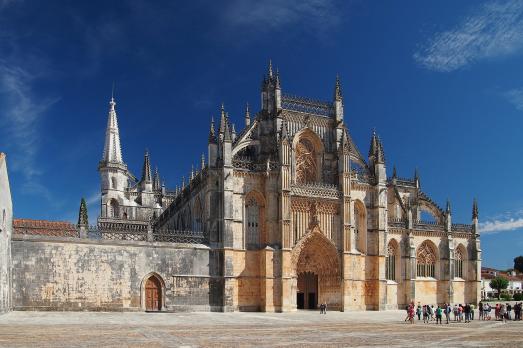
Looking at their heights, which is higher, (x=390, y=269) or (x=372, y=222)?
(x=372, y=222)

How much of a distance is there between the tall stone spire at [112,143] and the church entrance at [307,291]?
3349 centimetres

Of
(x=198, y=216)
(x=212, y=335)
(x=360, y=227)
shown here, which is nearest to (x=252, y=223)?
(x=198, y=216)

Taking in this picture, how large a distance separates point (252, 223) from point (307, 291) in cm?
890

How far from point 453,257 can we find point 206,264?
2926cm

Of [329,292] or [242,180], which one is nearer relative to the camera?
[242,180]

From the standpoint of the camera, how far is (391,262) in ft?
181

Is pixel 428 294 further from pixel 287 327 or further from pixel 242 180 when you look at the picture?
pixel 287 327

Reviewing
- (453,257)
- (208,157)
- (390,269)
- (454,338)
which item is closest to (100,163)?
(208,157)

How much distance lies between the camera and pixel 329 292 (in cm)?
4784

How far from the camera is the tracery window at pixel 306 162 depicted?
49250 mm

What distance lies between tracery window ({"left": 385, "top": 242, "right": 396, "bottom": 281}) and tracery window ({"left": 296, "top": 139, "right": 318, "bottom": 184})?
1190 centimetres

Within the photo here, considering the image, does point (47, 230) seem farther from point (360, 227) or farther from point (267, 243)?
point (360, 227)

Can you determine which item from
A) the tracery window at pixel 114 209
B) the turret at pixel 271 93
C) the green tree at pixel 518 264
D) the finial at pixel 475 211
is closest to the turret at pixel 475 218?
the finial at pixel 475 211

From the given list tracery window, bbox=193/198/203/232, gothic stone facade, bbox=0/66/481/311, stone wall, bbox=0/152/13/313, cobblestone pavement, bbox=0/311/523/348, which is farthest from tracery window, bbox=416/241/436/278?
stone wall, bbox=0/152/13/313
